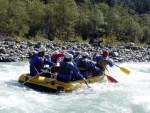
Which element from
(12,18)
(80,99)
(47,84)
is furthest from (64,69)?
(12,18)

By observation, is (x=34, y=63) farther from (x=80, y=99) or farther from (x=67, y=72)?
(x=80, y=99)

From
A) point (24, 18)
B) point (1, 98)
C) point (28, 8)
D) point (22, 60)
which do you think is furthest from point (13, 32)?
point (1, 98)

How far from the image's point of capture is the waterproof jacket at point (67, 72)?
10.4m

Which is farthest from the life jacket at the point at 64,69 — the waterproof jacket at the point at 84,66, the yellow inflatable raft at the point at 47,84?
the waterproof jacket at the point at 84,66

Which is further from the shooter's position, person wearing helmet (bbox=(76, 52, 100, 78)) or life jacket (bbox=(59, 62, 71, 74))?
person wearing helmet (bbox=(76, 52, 100, 78))

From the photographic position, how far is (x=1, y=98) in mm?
8469

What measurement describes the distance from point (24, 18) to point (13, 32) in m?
1.98

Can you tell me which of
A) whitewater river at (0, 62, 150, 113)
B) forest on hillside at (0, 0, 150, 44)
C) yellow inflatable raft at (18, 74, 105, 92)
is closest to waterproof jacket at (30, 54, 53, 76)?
yellow inflatable raft at (18, 74, 105, 92)

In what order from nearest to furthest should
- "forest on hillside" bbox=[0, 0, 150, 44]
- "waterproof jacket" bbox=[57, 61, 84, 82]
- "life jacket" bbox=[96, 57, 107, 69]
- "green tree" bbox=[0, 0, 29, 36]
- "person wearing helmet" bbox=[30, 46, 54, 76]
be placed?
"waterproof jacket" bbox=[57, 61, 84, 82] < "person wearing helmet" bbox=[30, 46, 54, 76] < "life jacket" bbox=[96, 57, 107, 69] < "green tree" bbox=[0, 0, 29, 36] < "forest on hillside" bbox=[0, 0, 150, 44]

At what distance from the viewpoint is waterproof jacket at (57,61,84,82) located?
10.4 meters

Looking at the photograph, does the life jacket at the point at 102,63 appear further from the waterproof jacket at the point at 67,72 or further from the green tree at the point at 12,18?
the green tree at the point at 12,18

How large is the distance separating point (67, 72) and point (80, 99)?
Answer: 139 centimetres

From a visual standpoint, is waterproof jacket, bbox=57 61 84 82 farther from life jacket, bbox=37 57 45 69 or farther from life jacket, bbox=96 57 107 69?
life jacket, bbox=96 57 107 69

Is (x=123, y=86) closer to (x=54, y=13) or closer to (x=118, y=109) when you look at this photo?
(x=118, y=109)
